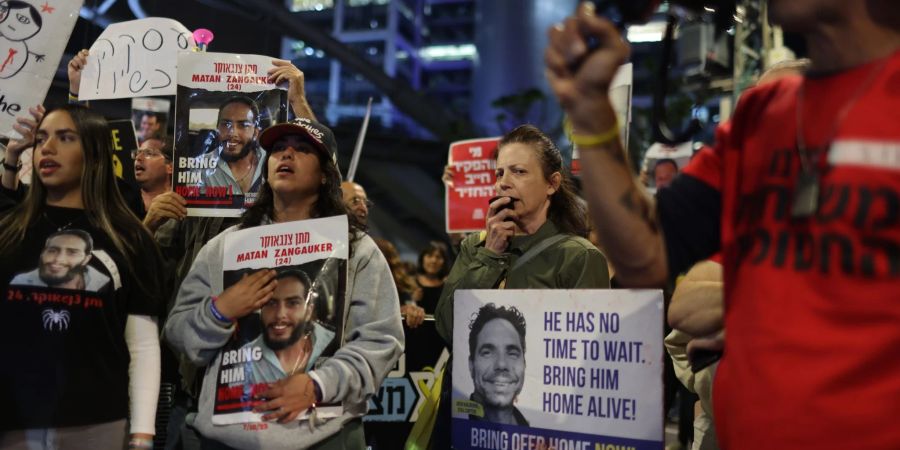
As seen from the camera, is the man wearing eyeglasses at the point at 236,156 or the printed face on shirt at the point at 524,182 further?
the man wearing eyeglasses at the point at 236,156

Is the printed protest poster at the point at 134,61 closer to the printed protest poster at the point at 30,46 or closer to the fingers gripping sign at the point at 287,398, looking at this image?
the printed protest poster at the point at 30,46

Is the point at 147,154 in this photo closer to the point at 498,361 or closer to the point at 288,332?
the point at 288,332

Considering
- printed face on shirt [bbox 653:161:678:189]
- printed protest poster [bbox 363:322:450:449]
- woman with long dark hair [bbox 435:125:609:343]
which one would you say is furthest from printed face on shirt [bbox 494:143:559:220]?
printed face on shirt [bbox 653:161:678:189]

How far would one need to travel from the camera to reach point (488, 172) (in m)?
7.12

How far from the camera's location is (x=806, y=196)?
1457mm

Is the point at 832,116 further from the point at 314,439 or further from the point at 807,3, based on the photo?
A: the point at 314,439

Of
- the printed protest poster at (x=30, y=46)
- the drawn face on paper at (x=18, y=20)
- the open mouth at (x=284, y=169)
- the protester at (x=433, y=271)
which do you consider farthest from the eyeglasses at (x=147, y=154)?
the protester at (x=433, y=271)

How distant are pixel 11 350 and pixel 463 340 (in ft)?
5.15

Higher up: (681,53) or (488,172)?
(681,53)

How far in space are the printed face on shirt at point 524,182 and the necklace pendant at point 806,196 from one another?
2349 mm

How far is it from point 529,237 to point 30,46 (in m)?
2.64

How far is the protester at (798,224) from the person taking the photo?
54.9 inches

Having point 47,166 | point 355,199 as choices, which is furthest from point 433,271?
point 47,166

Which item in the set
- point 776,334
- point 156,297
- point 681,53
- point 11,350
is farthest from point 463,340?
point 681,53
